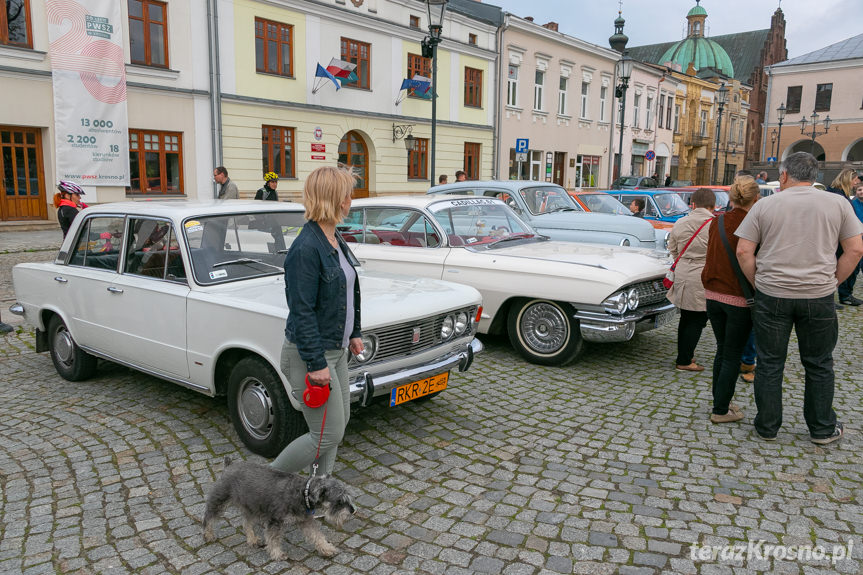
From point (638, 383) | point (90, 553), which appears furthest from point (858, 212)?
point (90, 553)

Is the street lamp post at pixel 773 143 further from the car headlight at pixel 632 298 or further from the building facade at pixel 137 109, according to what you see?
the car headlight at pixel 632 298

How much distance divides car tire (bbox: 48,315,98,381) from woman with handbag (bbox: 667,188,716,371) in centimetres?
532

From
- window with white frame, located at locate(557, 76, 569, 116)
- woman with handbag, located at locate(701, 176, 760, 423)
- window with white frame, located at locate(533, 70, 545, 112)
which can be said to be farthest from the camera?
window with white frame, located at locate(557, 76, 569, 116)

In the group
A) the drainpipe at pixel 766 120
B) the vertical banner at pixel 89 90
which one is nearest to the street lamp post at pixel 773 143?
the drainpipe at pixel 766 120

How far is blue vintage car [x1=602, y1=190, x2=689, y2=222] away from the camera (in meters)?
13.5

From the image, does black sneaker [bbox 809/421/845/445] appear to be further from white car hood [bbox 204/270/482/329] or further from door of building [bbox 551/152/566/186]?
door of building [bbox 551/152/566/186]

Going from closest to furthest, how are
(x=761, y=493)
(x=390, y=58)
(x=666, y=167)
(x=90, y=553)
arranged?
(x=90, y=553) → (x=761, y=493) → (x=390, y=58) → (x=666, y=167)

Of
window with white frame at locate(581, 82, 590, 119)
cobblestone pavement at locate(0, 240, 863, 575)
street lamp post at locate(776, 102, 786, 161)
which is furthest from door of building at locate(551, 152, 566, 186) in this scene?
street lamp post at locate(776, 102, 786, 161)

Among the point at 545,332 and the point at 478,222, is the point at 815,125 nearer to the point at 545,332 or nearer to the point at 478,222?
the point at 478,222

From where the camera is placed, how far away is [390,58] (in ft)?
80.0

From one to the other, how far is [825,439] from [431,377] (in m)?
2.82

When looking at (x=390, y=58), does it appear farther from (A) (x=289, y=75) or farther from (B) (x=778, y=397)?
(B) (x=778, y=397)

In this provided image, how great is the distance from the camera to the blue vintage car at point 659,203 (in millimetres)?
13452

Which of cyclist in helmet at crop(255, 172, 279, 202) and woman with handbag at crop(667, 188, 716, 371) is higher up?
cyclist in helmet at crop(255, 172, 279, 202)
